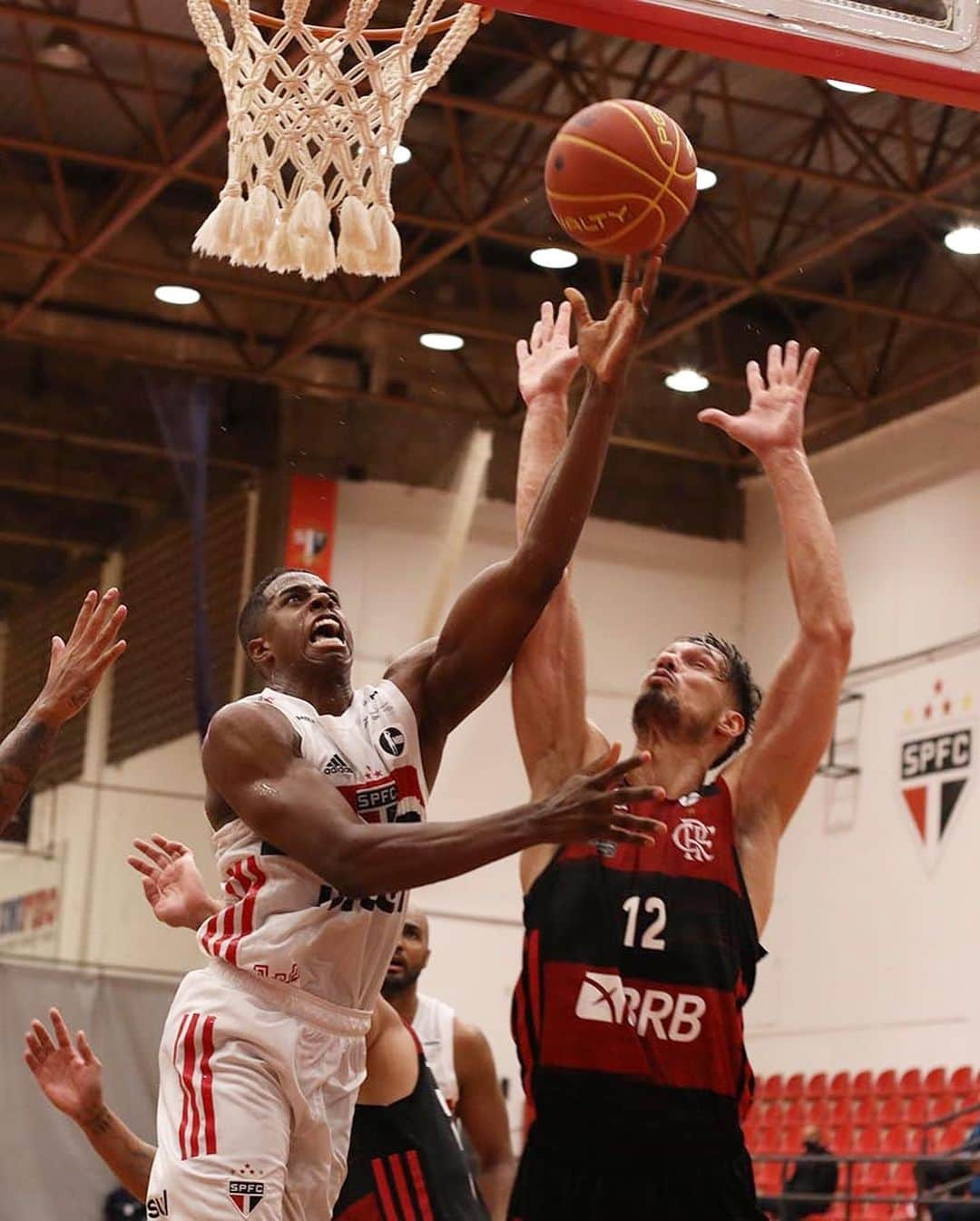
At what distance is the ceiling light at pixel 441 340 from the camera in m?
17.9

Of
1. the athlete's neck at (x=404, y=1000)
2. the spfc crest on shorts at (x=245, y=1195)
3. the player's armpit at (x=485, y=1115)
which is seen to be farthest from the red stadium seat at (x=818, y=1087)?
the spfc crest on shorts at (x=245, y=1195)

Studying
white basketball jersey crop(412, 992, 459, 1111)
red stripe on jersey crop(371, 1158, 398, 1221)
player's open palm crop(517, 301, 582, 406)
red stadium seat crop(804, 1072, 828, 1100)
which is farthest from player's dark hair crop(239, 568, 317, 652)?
red stadium seat crop(804, 1072, 828, 1100)

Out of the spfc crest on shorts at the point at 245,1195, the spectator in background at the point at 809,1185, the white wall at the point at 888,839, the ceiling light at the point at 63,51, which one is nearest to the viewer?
the spfc crest on shorts at the point at 245,1195

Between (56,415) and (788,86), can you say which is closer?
(788,86)

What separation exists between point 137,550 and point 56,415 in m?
1.44

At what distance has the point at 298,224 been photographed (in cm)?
604

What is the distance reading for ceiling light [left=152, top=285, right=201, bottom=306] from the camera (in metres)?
17.2

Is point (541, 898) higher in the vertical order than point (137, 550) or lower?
lower

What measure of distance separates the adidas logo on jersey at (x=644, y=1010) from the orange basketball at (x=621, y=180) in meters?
1.69

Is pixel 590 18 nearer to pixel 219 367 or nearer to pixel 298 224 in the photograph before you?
pixel 298 224

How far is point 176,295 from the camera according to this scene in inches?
686

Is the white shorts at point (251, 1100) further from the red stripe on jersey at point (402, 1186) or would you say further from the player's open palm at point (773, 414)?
the player's open palm at point (773, 414)

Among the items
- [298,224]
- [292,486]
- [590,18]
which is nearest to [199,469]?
[292,486]

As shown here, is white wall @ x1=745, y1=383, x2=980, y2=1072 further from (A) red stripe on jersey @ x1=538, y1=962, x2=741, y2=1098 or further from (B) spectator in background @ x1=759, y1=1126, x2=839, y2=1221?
(A) red stripe on jersey @ x1=538, y1=962, x2=741, y2=1098
